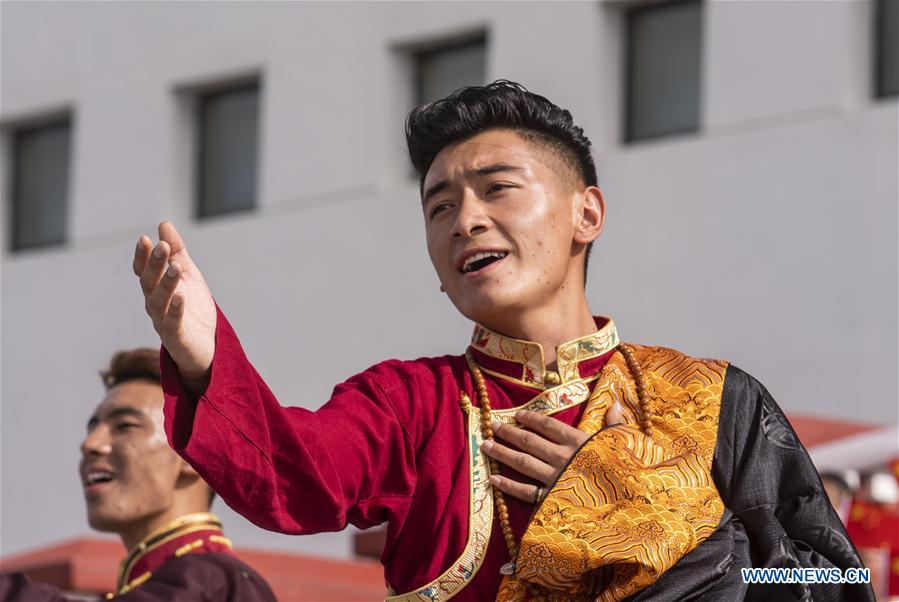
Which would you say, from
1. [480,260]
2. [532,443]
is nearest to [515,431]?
[532,443]

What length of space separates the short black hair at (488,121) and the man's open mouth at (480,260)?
0.24m

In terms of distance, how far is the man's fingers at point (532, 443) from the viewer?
2773 millimetres

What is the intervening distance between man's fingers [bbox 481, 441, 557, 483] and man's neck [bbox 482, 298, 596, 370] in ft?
0.70

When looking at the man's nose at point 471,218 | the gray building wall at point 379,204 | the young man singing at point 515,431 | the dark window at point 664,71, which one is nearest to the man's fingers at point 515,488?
the young man singing at point 515,431

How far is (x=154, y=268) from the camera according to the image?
241cm

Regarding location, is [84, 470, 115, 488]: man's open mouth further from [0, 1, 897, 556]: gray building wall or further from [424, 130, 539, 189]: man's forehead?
[0, 1, 897, 556]: gray building wall

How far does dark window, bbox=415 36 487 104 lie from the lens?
10.4 metres

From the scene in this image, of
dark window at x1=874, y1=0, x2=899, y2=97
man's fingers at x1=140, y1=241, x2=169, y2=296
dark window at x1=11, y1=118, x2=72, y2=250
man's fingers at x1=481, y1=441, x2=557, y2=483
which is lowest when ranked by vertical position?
man's fingers at x1=481, y1=441, x2=557, y2=483

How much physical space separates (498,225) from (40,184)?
33.4ft

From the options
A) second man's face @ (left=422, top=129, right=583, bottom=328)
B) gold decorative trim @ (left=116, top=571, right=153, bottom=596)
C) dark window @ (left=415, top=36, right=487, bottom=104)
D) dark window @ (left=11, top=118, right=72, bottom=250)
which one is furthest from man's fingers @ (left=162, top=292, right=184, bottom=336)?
dark window @ (left=11, top=118, right=72, bottom=250)

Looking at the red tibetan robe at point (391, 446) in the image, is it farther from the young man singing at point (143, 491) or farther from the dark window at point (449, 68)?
the dark window at point (449, 68)

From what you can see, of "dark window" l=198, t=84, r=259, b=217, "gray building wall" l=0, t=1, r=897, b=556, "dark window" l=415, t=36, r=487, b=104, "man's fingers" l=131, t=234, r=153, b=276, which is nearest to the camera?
"man's fingers" l=131, t=234, r=153, b=276

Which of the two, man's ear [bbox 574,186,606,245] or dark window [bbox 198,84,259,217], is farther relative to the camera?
dark window [bbox 198,84,259,217]

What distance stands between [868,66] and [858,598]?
644 cm
